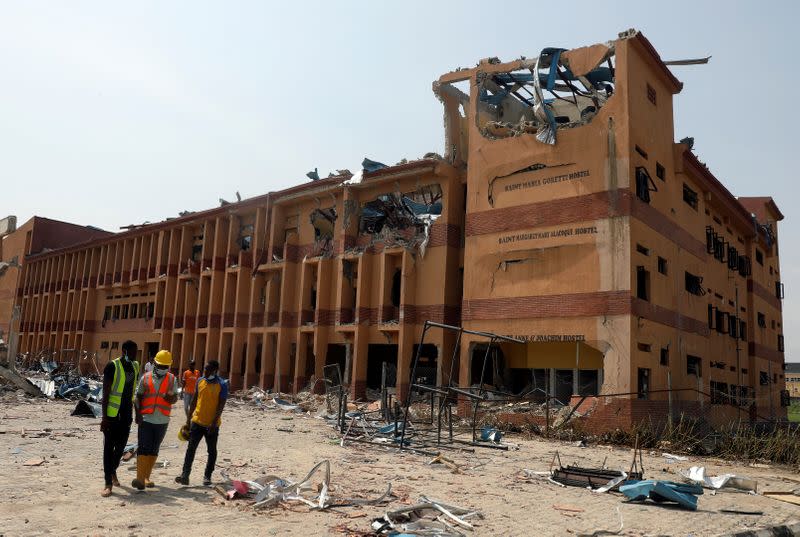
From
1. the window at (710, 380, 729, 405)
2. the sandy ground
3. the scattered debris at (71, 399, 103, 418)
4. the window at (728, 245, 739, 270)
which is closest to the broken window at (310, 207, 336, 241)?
the scattered debris at (71, 399, 103, 418)

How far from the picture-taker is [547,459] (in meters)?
13.1

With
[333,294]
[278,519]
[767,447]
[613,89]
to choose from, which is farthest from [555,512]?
[333,294]

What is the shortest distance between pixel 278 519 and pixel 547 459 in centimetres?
773

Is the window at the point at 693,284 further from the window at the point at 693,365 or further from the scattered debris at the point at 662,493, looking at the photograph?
the scattered debris at the point at 662,493

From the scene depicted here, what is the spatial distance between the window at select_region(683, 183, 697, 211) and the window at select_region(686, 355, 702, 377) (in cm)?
592

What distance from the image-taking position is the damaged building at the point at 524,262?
1936 centimetres

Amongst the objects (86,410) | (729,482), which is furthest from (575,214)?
(86,410)

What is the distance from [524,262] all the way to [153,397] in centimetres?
1456

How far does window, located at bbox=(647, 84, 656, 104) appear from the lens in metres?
21.3

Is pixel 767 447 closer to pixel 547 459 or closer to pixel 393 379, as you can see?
pixel 547 459

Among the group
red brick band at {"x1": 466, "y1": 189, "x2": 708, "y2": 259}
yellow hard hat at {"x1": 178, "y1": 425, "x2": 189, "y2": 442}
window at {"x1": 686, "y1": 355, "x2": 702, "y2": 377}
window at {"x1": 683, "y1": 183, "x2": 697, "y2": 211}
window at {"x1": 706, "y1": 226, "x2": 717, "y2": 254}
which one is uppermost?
window at {"x1": 683, "y1": 183, "x2": 697, "y2": 211}

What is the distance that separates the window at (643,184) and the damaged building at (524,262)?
0.56ft

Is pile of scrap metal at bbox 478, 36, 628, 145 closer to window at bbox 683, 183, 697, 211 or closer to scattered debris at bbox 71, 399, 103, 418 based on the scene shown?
window at bbox 683, 183, 697, 211

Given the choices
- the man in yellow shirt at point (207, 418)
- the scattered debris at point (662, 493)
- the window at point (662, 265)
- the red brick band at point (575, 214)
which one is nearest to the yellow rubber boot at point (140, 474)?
the man in yellow shirt at point (207, 418)
